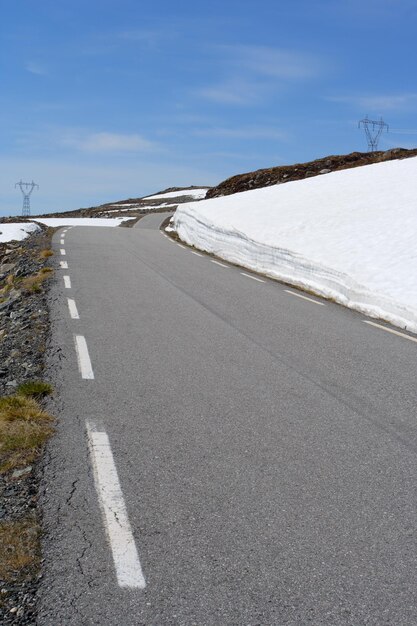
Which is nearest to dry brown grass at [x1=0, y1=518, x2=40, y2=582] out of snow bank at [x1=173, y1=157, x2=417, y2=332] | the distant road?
snow bank at [x1=173, y1=157, x2=417, y2=332]

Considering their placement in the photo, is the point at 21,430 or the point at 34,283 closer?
the point at 21,430

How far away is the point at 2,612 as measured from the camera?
2.92 m

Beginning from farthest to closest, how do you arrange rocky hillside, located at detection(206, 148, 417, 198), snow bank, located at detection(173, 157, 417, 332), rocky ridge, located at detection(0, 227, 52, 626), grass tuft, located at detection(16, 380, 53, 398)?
1. rocky hillside, located at detection(206, 148, 417, 198)
2. snow bank, located at detection(173, 157, 417, 332)
3. grass tuft, located at detection(16, 380, 53, 398)
4. rocky ridge, located at detection(0, 227, 52, 626)

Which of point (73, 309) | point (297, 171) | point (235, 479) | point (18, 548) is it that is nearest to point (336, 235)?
point (73, 309)

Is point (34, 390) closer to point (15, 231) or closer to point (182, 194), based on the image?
point (15, 231)

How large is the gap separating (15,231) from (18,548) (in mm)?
39019

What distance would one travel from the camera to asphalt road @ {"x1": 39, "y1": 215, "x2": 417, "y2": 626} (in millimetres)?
3025

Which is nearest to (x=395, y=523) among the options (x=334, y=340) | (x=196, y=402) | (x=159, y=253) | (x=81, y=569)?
(x=81, y=569)

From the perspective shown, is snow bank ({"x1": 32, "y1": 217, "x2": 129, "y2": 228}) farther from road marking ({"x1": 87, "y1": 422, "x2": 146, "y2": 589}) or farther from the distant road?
road marking ({"x1": 87, "y1": 422, "x2": 146, "y2": 589})

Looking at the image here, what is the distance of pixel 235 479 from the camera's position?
14.1 ft

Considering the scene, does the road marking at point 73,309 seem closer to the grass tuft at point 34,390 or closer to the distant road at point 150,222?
the grass tuft at point 34,390

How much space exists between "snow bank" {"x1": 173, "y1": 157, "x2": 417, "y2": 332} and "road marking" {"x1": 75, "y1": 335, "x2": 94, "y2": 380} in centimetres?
553

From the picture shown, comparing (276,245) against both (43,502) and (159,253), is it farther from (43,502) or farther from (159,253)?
(43,502)

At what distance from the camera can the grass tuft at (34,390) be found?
5.94 meters
